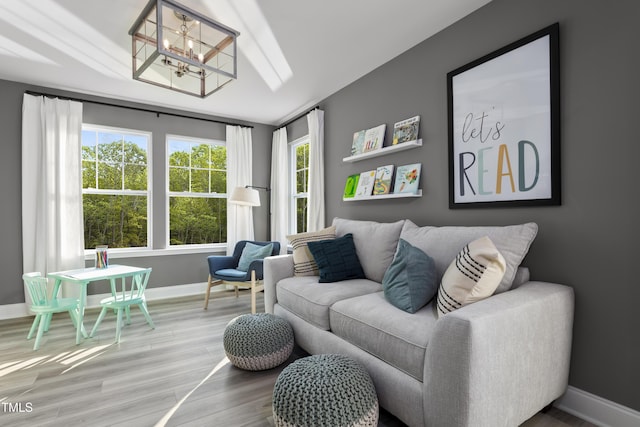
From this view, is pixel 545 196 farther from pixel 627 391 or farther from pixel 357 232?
pixel 357 232

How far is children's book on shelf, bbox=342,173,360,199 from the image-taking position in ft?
11.4

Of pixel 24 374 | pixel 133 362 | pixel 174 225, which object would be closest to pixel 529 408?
pixel 133 362

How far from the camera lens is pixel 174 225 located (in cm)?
463

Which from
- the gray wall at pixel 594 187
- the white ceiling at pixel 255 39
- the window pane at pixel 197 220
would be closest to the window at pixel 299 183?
the white ceiling at pixel 255 39

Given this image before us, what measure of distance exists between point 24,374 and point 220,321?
1.54 m

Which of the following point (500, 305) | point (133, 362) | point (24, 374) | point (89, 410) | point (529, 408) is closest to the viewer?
point (500, 305)

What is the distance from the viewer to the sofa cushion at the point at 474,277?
1.57m

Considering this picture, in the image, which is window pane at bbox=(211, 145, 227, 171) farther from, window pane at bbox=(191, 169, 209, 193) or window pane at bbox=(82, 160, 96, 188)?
window pane at bbox=(82, 160, 96, 188)

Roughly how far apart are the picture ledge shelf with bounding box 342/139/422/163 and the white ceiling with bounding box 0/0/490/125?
88cm

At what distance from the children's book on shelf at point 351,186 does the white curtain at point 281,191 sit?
1521 mm

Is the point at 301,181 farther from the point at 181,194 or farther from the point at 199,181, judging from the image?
the point at 181,194

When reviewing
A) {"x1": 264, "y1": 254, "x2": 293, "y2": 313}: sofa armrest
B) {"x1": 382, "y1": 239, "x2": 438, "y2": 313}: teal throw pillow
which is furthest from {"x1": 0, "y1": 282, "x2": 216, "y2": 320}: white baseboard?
{"x1": 382, "y1": 239, "x2": 438, "y2": 313}: teal throw pillow

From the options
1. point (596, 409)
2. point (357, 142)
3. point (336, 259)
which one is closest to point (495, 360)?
point (596, 409)

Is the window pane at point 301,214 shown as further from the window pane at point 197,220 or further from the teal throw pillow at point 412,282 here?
the teal throw pillow at point 412,282
